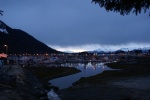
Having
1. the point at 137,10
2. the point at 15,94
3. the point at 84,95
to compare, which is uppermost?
the point at 137,10

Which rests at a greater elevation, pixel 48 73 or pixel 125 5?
pixel 125 5

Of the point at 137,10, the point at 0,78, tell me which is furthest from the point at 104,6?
the point at 0,78

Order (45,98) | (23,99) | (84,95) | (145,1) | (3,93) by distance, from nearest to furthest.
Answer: (145,1) < (3,93) < (23,99) < (45,98) < (84,95)

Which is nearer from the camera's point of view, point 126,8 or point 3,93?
point 126,8

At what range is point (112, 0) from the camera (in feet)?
32.3

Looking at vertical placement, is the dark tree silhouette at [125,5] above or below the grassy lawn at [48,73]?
above

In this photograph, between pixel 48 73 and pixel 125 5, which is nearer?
pixel 125 5

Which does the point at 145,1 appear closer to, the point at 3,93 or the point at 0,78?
the point at 3,93

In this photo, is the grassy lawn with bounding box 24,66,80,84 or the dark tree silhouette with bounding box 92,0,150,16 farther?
the grassy lawn with bounding box 24,66,80,84

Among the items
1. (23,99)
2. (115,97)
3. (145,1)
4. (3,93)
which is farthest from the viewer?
(115,97)

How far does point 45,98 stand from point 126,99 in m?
6.06

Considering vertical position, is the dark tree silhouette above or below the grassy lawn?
above

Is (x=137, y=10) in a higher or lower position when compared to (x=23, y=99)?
higher

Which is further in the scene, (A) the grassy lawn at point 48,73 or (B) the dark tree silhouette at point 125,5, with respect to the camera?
(A) the grassy lawn at point 48,73
